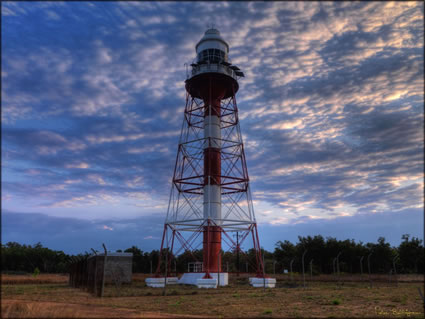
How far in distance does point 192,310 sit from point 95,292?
8739 mm

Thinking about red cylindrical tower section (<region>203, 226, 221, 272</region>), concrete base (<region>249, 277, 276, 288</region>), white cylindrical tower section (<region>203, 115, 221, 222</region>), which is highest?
white cylindrical tower section (<region>203, 115, 221, 222</region>)

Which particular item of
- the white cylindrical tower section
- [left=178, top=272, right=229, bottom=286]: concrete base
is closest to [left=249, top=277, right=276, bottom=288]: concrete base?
[left=178, top=272, right=229, bottom=286]: concrete base

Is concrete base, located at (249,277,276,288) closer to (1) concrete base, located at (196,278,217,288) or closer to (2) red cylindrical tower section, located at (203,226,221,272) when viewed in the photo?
(2) red cylindrical tower section, located at (203,226,221,272)

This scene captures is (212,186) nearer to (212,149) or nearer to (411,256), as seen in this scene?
(212,149)

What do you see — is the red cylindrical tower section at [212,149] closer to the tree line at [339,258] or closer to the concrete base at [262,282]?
the concrete base at [262,282]

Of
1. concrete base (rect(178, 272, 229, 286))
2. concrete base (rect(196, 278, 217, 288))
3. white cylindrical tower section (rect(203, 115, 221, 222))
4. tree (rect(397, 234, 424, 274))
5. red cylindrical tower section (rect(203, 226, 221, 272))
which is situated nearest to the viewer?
concrete base (rect(196, 278, 217, 288))

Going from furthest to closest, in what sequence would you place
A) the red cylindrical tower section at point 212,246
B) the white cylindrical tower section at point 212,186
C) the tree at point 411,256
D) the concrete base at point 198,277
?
the tree at point 411,256 < the white cylindrical tower section at point 212,186 < the red cylindrical tower section at point 212,246 < the concrete base at point 198,277

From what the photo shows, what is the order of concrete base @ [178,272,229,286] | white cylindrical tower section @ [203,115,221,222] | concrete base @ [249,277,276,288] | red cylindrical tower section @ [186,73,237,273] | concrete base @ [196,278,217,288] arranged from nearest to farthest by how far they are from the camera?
concrete base @ [196,278,217,288]
concrete base @ [249,277,276,288]
concrete base @ [178,272,229,286]
red cylindrical tower section @ [186,73,237,273]
white cylindrical tower section @ [203,115,221,222]

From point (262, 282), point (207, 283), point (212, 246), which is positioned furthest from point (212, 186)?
point (262, 282)

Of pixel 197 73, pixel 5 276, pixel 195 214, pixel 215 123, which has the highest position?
pixel 197 73

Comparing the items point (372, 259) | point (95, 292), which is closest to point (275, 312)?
point (95, 292)

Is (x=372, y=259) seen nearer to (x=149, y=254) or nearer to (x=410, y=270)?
(x=410, y=270)

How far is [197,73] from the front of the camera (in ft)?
144

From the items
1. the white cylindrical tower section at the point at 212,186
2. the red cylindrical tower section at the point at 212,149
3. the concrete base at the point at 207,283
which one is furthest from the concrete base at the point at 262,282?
the white cylindrical tower section at the point at 212,186
